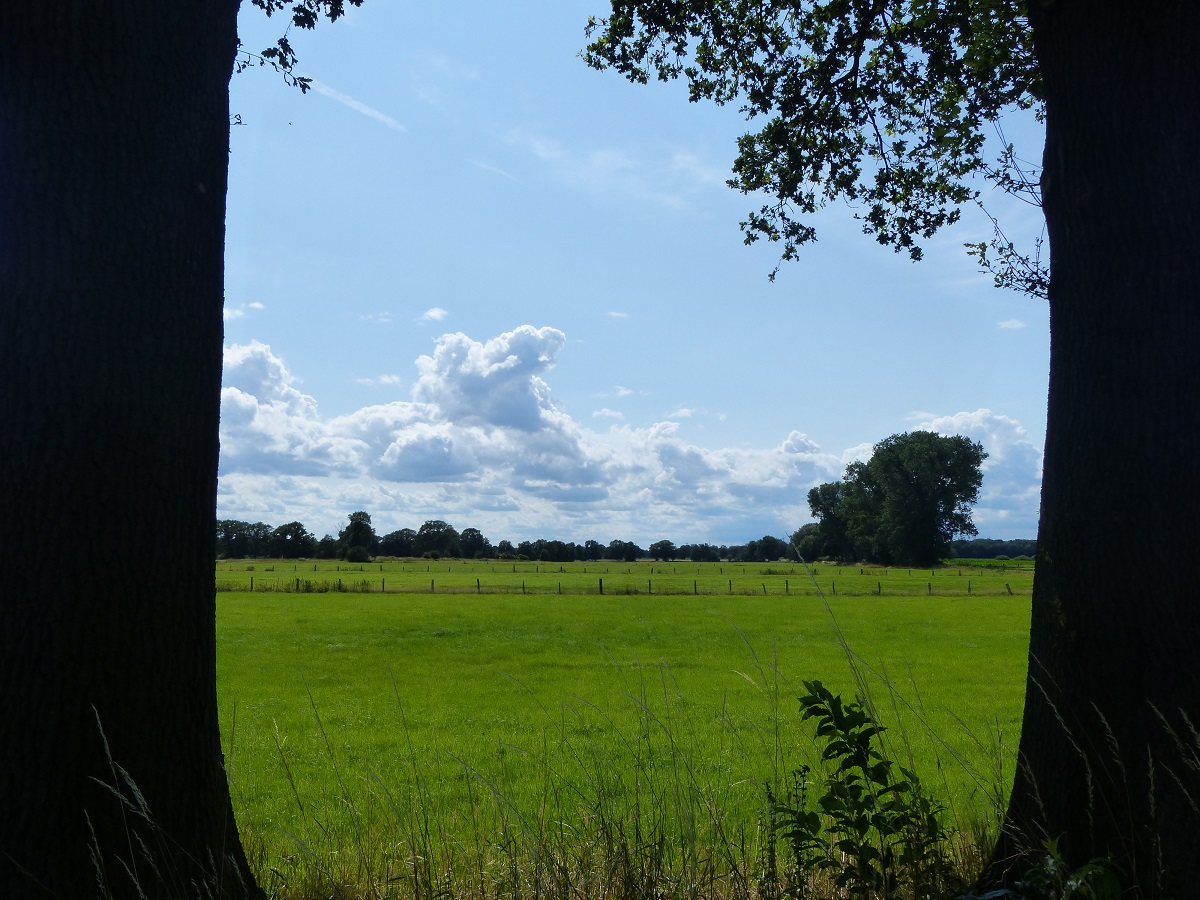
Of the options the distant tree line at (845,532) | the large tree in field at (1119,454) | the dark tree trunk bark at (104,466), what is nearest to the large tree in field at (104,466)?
the dark tree trunk bark at (104,466)

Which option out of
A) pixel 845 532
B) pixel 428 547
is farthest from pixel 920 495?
pixel 428 547

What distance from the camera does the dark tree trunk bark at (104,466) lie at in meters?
3.10

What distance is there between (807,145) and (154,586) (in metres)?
6.82

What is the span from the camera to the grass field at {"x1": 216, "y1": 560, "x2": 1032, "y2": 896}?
4.28 metres

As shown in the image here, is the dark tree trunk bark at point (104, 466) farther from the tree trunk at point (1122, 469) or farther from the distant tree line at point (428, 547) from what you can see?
the distant tree line at point (428, 547)

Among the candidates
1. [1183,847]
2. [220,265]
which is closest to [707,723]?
[1183,847]

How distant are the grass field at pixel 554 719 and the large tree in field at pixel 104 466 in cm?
64

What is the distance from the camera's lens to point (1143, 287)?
12.1 feet

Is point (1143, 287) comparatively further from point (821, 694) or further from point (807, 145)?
point (807, 145)

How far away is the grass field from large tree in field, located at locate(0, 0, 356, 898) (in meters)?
0.64

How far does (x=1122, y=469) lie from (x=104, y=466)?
166 inches

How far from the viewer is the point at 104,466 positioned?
10.5ft

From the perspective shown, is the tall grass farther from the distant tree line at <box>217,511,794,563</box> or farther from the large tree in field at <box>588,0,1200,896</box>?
the distant tree line at <box>217,511,794,563</box>

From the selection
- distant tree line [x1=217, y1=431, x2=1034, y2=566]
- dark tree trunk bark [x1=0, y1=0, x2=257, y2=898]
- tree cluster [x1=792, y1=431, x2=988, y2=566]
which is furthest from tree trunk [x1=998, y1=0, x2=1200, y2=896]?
tree cluster [x1=792, y1=431, x2=988, y2=566]
